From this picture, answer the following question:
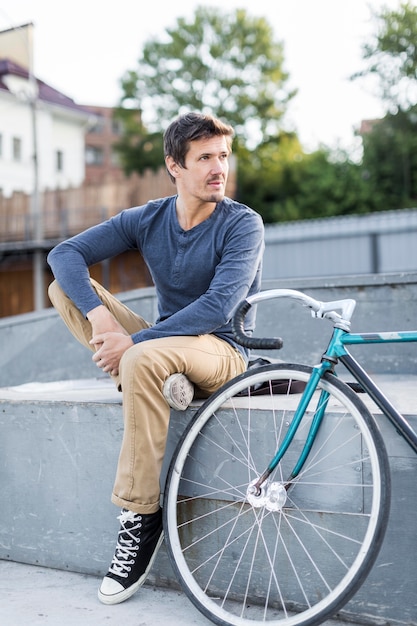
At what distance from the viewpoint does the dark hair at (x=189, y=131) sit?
9.62 feet

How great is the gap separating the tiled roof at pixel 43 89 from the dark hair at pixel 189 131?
36.1 metres

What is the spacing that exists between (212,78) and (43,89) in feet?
31.2

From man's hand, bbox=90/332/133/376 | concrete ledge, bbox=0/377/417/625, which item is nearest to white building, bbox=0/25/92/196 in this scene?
concrete ledge, bbox=0/377/417/625

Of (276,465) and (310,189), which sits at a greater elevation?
(310,189)

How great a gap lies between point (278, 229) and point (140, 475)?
1604 cm

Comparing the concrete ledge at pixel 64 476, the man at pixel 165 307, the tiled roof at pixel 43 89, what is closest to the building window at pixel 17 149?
the tiled roof at pixel 43 89

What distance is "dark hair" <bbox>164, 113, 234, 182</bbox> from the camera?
2.93 metres

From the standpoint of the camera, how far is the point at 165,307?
3127 mm

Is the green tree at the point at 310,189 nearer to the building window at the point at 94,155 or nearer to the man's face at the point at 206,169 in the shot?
the building window at the point at 94,155

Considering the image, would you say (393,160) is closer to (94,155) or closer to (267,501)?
(267,501)

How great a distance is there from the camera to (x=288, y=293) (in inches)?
97.2

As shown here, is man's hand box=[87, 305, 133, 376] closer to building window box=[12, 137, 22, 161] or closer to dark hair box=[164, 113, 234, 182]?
dark hair box=[164, 113, 234, 182]

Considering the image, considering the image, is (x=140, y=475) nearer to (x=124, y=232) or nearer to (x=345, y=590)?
(x=345, y=590)

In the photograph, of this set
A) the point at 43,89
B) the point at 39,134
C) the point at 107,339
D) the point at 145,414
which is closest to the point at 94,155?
the point at 43,89
